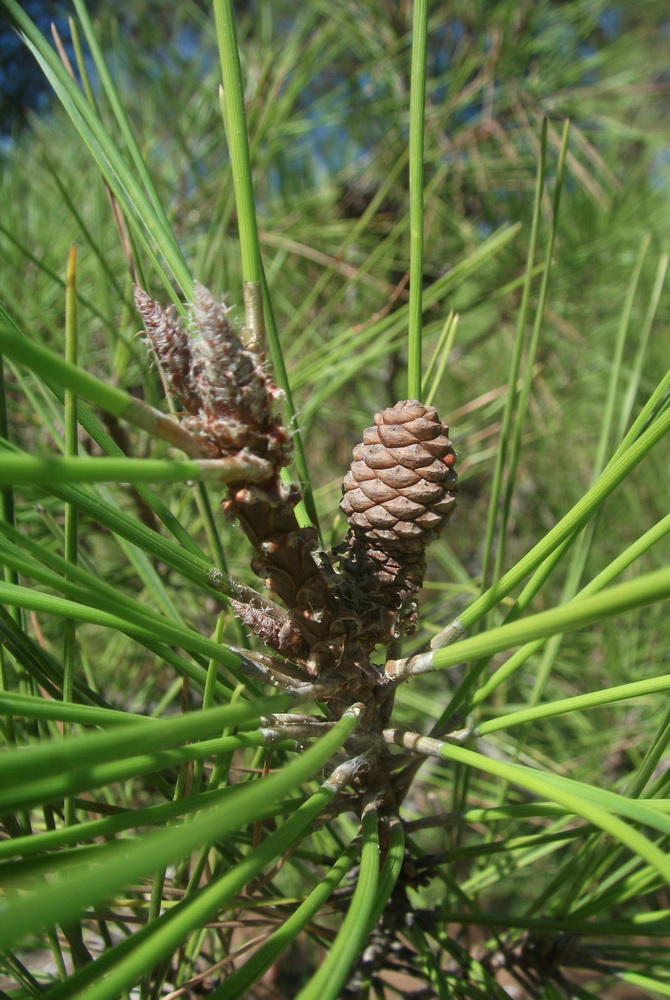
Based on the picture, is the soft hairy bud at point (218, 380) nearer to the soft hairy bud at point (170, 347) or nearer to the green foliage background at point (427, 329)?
the soft hairy bud at point (170, 347)

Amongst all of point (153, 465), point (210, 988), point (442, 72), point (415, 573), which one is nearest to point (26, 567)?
point (153, 465)

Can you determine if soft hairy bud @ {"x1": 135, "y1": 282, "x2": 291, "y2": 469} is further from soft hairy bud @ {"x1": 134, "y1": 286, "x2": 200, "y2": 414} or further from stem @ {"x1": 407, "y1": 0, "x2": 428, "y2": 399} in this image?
stem @ {"x1": 407, "y1": 0, "x2": 428, "y2": 399}

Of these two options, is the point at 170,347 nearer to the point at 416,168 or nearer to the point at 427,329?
the point at 416,168

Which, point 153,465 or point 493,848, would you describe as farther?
point 493,848

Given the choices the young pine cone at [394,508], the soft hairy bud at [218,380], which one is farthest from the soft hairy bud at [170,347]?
the young pine cone at [394,508]

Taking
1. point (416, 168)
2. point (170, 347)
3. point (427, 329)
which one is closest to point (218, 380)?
point (170, 347)

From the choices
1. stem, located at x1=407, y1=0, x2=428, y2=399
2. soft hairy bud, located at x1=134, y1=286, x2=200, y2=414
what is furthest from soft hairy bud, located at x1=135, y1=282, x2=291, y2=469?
stem, located at x1=407, y1=0, x2=428, y2=399

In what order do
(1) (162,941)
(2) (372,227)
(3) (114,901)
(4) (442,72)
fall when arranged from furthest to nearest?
(4) (442,72)
(2) (372,227)
(3) (114,901)
(1) (162,941)

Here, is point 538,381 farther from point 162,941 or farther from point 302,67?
point 162,941
